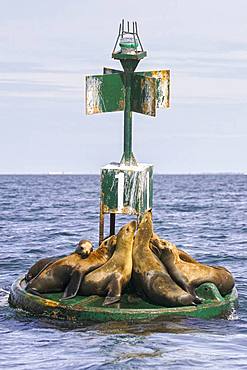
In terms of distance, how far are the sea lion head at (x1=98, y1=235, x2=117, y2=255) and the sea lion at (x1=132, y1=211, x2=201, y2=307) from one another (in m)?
0.32

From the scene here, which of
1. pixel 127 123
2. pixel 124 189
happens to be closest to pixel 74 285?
pixel 124 189

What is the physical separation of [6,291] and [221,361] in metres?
5.94

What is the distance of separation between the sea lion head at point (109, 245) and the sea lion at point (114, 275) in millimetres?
132

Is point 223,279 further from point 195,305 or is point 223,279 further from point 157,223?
point 157,223

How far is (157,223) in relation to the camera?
128 feet

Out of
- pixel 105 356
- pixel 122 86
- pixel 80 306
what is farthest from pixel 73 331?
pixel 122 86

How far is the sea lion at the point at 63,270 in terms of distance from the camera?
545 inches

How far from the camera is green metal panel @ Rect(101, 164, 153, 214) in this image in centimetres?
1391

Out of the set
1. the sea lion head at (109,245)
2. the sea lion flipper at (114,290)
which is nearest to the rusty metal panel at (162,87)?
the sea lion head at (109,245)

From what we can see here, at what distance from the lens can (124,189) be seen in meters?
13.9

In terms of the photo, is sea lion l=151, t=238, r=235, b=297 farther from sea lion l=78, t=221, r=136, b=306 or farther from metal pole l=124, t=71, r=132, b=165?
metal pole l=124, t=71, r=132, b=165

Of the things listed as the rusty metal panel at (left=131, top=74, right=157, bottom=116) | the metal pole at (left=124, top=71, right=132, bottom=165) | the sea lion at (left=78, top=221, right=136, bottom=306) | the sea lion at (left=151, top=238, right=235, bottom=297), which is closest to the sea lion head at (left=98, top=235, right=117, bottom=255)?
the sea lion at (left=78, top=221, right=136, bottom=306)

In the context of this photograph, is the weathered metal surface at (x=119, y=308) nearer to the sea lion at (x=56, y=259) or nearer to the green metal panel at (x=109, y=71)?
the sea lion at (x=56, y=259)

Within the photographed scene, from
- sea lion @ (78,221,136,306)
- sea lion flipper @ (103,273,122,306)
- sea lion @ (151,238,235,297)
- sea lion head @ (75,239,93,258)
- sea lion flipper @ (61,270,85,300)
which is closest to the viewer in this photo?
sea lion flipper @ (103,273,122,306)
